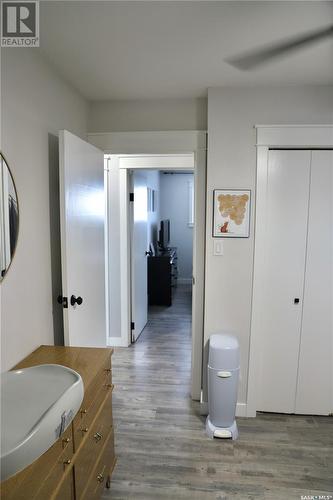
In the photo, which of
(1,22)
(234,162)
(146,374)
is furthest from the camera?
(146,374)

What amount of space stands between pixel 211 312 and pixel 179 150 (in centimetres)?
124

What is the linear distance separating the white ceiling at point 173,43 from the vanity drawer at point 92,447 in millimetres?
1831

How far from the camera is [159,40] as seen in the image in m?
1.66

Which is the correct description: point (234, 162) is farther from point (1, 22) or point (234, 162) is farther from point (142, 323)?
point (142, 323)

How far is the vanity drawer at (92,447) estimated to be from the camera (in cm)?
139

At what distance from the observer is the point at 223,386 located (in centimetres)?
226

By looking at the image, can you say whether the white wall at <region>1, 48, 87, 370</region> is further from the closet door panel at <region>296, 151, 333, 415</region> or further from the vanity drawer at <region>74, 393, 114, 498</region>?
the closet door panel at <region>296, 151, 333, 415</region>

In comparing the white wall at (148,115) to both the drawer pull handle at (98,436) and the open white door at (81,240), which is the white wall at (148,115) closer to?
the open white door at (81,240)

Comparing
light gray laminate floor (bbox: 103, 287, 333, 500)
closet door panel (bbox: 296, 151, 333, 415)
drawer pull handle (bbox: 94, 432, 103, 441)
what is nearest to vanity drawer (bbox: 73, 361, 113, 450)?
drawer pull handle (bbox: 94, 432, 103, 441)

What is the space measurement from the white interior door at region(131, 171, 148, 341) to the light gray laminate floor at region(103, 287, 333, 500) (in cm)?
99

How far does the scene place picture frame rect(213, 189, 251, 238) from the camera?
2.36 meters

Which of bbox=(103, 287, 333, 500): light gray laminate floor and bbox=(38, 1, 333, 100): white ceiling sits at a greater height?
bbox=(38, 1, 333, 100): white ceiling

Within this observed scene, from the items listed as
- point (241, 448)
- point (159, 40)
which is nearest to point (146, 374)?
point (241, 448)

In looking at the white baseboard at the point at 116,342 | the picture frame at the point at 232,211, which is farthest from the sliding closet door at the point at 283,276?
the white baseboard at the point at 116,342
